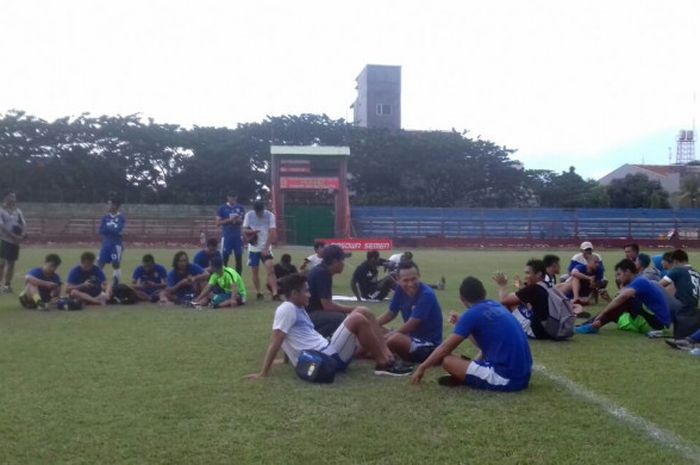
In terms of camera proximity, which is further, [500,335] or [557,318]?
[557,318]

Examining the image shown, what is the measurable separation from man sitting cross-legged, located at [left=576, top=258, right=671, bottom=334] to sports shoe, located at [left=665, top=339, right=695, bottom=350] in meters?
0.78

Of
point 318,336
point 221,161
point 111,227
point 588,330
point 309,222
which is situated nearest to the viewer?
point 318,336

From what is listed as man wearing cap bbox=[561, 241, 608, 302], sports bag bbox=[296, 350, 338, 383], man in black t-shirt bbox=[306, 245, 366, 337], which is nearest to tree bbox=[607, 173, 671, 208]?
man wearing cap bbox=[561, 241, 608, 302]

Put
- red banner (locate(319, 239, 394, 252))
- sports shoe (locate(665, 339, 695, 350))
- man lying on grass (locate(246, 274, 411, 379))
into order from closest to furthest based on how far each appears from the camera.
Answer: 1. man lying on grass (locate(246, 274, 411, 379))
2. sports shoe (locate(665, 339, 695, 350))
3. red banner (locate(319, 239, 394, 252))

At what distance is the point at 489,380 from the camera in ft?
20.8

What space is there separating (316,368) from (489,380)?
61.4 inches

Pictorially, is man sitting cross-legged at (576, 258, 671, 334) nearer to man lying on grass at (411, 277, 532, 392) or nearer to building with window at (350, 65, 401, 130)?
man lying on grass at (411, 277, 532, 392)

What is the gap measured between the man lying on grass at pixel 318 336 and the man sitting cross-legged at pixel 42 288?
6.63m

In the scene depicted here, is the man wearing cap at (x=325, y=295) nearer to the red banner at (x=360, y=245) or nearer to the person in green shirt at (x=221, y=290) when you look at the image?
the person in green shirt at (x=221, y=290)

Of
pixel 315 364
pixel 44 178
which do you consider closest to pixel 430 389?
pixel 315 364

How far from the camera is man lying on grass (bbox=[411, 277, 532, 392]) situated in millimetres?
6289

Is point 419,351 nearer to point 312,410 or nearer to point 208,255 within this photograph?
point 312,410

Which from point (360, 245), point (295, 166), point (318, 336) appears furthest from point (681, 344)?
point (295, 166)

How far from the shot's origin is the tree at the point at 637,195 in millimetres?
58500
